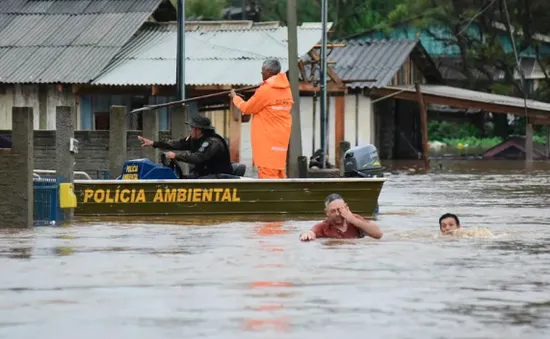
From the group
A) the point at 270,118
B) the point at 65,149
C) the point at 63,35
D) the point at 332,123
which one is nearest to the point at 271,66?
the point at 270,118

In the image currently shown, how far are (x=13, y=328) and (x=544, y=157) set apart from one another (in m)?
45.5

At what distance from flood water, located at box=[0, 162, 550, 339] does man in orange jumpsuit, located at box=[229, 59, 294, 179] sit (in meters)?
1.16

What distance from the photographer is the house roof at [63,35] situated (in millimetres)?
37531

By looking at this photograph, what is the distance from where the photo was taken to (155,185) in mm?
20609

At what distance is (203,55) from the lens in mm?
38531

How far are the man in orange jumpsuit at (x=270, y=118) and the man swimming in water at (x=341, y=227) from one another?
13.2 feet

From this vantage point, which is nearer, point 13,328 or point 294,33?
point 13,328

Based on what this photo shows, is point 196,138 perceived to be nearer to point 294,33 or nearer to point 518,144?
point 294,33

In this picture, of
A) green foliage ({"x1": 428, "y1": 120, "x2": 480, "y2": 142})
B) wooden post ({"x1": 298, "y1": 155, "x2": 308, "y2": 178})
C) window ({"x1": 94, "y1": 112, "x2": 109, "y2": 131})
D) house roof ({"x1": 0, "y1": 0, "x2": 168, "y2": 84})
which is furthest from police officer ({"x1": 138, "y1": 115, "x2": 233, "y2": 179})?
green foliage ({"x1": 428, "y1": 120, "x2": 480, "y2": 142})

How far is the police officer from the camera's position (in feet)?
67.8

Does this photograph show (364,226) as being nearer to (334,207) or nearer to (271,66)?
(334,207)

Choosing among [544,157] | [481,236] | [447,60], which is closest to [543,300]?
[481,236]

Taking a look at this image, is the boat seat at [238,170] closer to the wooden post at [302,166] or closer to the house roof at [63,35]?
the wooden post at [302,166]

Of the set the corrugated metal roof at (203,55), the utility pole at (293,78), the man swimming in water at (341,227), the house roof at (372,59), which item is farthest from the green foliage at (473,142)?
the man swimming in water at (341,227)
